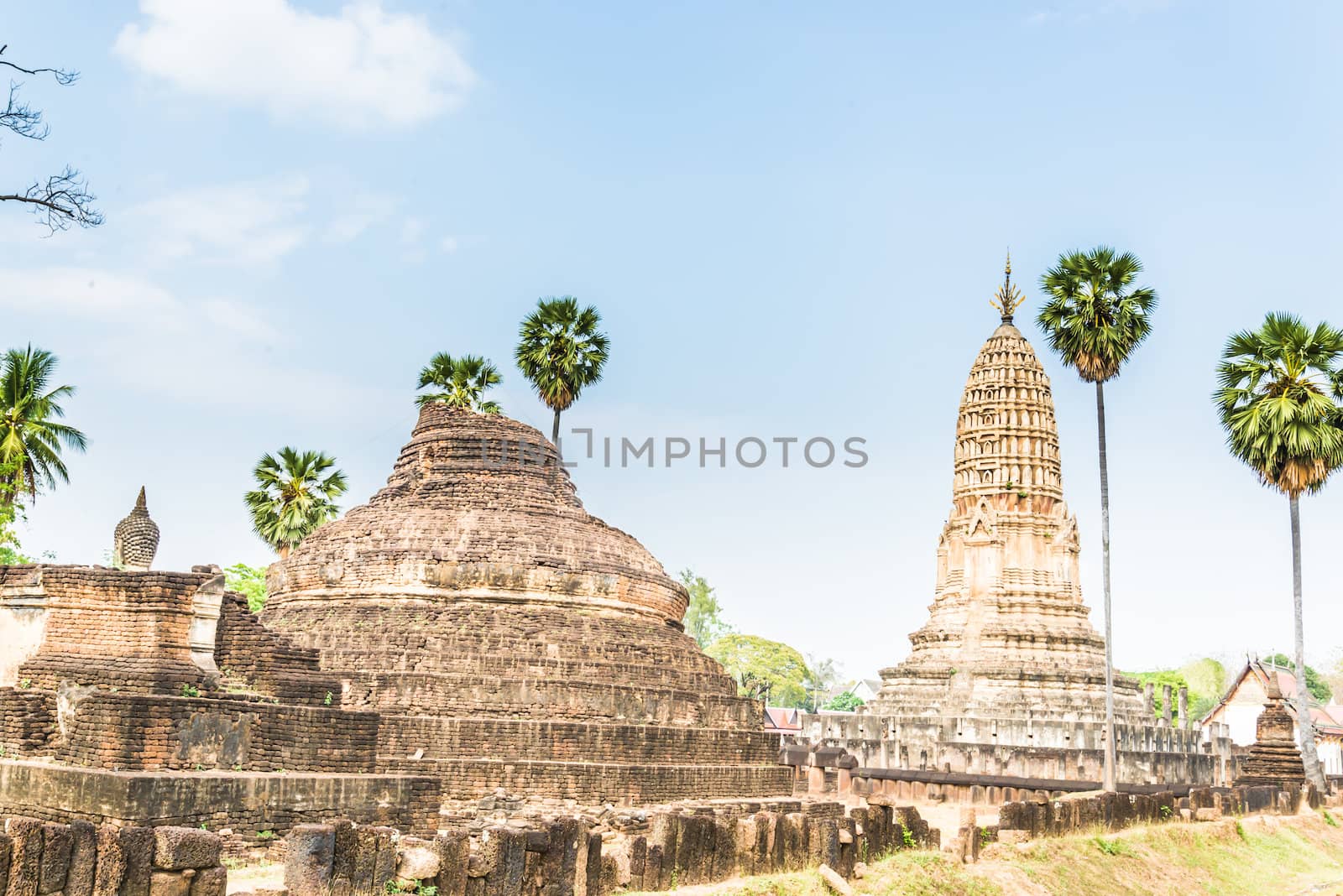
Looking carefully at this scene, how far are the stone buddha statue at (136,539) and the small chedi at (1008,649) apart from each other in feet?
70.9

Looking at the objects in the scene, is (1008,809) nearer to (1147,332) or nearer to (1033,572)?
(1147,332)

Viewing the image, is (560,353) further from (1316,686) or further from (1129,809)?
(1316,686)

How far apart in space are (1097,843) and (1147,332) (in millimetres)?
15187

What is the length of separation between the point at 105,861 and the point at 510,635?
16687mm

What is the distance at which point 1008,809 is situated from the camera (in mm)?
17562

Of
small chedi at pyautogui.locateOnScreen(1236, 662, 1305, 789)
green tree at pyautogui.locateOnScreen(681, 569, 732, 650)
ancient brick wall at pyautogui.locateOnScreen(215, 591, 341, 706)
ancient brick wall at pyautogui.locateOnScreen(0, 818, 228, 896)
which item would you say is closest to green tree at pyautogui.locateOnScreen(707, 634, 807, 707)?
green tree at pyautogui.locateOnScreen(681, 569, 732, 650)

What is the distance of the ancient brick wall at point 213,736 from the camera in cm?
1466

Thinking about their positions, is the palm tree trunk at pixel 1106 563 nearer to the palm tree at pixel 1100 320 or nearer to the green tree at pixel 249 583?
the palm tree at pixel 1100 320

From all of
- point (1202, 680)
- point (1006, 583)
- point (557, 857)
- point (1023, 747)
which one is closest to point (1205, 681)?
point (1202, 680)

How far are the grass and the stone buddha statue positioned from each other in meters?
10.1

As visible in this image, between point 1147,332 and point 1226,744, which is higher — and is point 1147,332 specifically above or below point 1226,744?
above

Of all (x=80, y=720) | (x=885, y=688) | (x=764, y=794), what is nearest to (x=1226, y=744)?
(x=885, y=688)

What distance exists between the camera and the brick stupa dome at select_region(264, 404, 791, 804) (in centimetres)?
2302

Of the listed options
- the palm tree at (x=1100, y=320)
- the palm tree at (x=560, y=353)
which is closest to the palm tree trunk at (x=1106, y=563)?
the palm tree at (x=1100, y=320)
